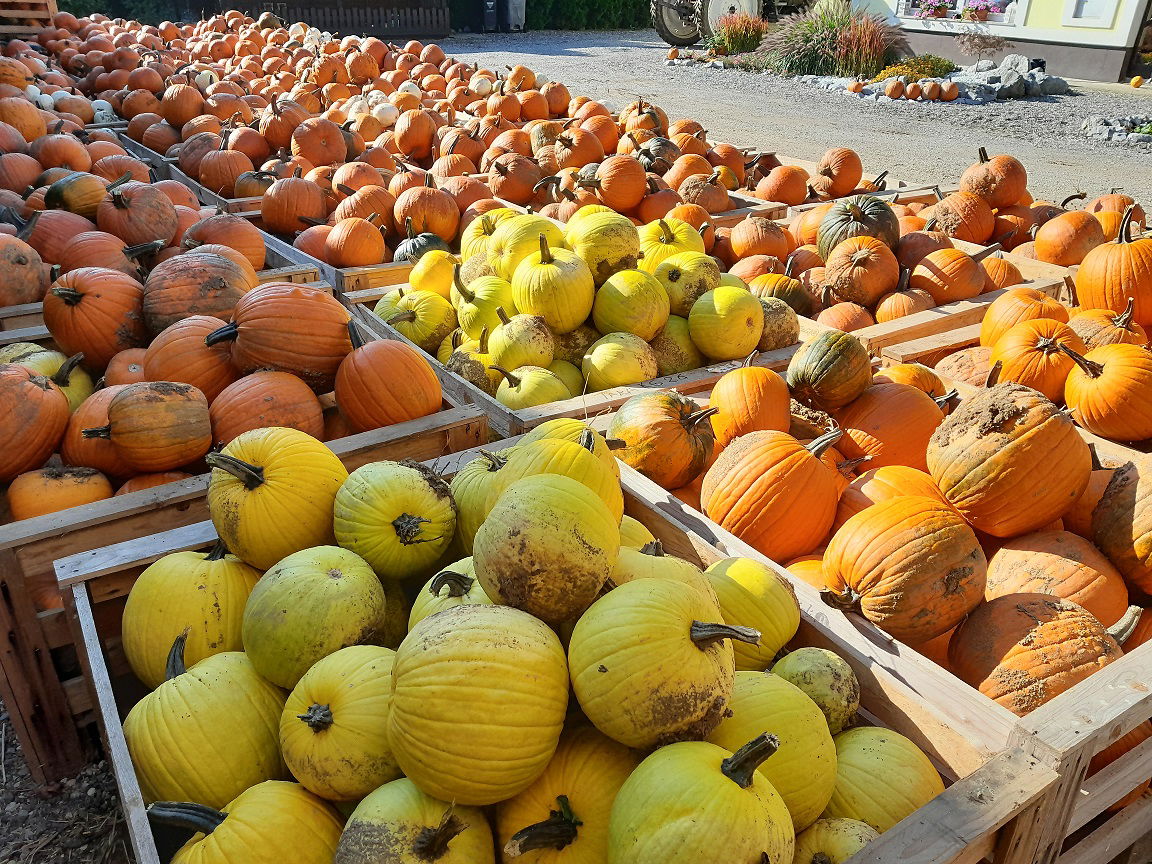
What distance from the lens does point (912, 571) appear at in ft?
6.42

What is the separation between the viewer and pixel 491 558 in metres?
1.57

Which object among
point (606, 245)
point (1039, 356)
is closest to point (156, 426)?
point (606, 245)

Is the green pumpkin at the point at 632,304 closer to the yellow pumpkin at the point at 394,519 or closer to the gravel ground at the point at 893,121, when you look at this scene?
the yellow pumpkin at the point at 394,519

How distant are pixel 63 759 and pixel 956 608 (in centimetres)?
278

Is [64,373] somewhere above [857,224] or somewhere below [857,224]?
below

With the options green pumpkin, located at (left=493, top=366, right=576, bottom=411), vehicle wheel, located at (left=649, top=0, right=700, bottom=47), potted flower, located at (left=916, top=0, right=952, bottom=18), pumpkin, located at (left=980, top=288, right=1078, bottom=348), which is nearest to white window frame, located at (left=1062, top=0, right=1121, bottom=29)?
potted flower, located at (left=916, top=0, right=952, bottom=18)

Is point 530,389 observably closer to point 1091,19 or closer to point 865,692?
point 865,692

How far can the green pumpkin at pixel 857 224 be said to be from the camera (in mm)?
4617

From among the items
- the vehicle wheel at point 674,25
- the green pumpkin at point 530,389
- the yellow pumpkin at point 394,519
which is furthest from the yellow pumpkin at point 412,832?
the vehicle wheel at point 674,25

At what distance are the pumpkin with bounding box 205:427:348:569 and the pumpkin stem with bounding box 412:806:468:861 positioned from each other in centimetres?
97

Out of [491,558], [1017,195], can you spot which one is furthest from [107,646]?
[1017,195]

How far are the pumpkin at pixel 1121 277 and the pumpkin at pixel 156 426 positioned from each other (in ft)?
12.8

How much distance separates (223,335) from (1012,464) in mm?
2638

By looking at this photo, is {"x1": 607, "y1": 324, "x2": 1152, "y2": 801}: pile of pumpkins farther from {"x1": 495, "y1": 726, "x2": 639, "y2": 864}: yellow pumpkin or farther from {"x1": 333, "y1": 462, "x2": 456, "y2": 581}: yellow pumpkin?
{"x1": 495, "y1": 726, "x2": 639, "y2": 864}: yellow pumpkin
